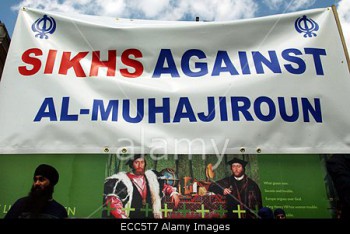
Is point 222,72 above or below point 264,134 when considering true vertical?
above

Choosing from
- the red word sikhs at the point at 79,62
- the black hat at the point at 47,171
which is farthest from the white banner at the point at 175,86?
the black hat at the point at 47,171

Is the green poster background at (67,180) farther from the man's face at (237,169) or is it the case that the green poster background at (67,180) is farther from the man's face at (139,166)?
the man's face at (237,169)

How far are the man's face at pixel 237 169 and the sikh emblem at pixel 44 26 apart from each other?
5.42 feet

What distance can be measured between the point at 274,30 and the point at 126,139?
1.35 meters

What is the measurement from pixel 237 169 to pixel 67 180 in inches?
41.9

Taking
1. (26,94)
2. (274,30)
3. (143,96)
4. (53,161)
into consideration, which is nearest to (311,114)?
(274,30)

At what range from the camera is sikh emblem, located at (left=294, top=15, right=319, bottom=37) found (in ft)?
8.43

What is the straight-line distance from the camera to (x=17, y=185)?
218 cm

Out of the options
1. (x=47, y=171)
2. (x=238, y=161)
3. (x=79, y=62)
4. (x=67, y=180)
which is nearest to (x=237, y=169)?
(x=238, y=161)

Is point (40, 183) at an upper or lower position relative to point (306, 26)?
lower

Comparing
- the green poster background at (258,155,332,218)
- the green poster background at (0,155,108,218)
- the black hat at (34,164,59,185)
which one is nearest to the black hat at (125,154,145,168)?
the green poster background at (0,155,108,218)

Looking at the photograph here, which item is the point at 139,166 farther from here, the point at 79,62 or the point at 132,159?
the point at 79,62

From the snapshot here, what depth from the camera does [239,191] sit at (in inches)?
84.3

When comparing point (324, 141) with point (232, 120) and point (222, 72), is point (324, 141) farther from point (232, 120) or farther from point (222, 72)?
point (222, 72)
